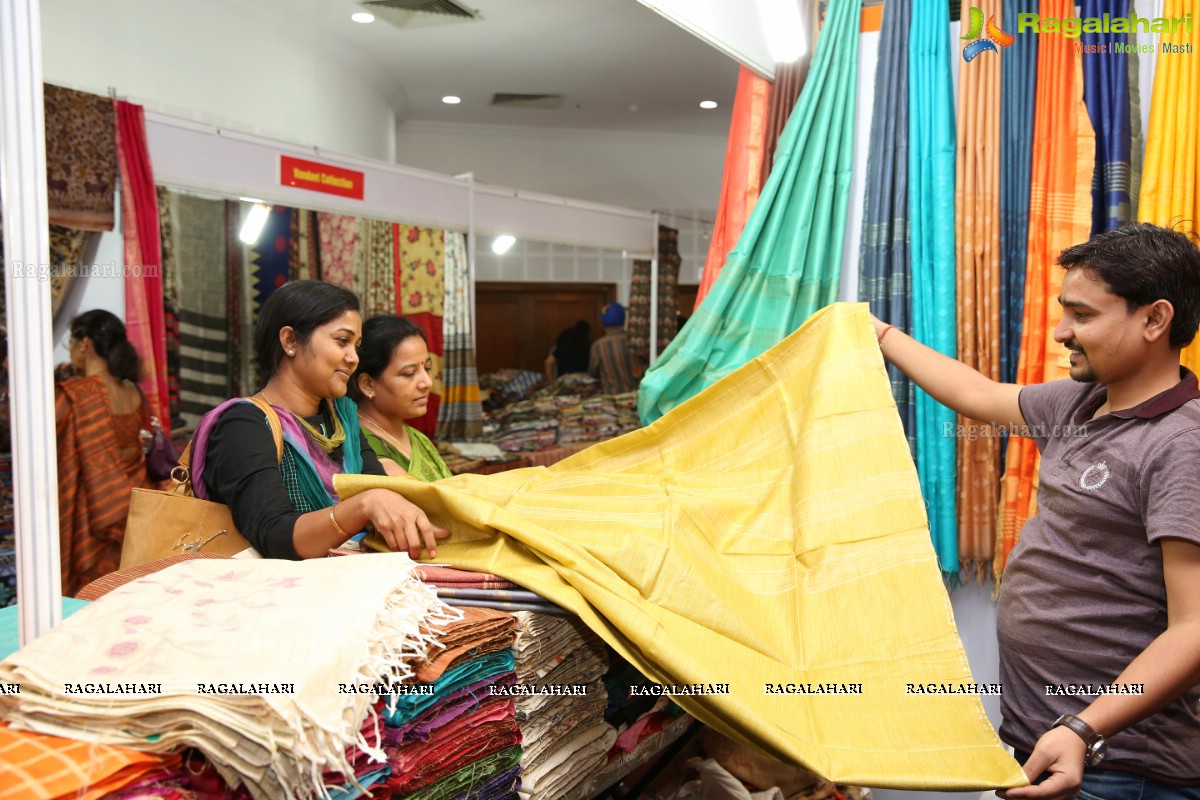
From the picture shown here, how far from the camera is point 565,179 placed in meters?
10.6

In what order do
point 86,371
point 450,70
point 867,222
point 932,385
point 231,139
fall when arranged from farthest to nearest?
1. point 450,70
2. point 231,139
3. point 86,371
4. point 867,222
5. point 932,385

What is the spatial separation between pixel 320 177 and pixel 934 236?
3.46 metres

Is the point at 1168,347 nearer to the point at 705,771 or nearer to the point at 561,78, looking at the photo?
the point at 705,771

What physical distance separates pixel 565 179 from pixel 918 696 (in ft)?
31.4

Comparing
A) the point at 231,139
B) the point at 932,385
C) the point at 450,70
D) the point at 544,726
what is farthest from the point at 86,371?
the point at 450,70

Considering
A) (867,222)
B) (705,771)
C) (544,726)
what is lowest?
(705,771)

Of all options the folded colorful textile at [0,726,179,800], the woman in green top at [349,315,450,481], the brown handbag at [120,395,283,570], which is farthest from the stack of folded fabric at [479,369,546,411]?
the folded colorful textile at [0,726,179,800]

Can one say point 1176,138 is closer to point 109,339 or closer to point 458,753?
point 458,753

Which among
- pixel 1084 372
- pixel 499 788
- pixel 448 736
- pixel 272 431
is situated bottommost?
pixel 499 788

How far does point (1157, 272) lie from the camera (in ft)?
5.43

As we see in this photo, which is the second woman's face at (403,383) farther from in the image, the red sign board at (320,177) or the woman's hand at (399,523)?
the red sign board at (320,177)

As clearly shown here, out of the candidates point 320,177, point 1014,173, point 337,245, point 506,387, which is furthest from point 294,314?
point 506,387

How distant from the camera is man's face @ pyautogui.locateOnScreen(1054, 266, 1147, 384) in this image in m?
1.68

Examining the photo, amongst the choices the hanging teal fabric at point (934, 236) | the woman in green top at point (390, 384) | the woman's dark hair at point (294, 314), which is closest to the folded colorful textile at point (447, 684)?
the woman's dark hair at point (294, 314)
